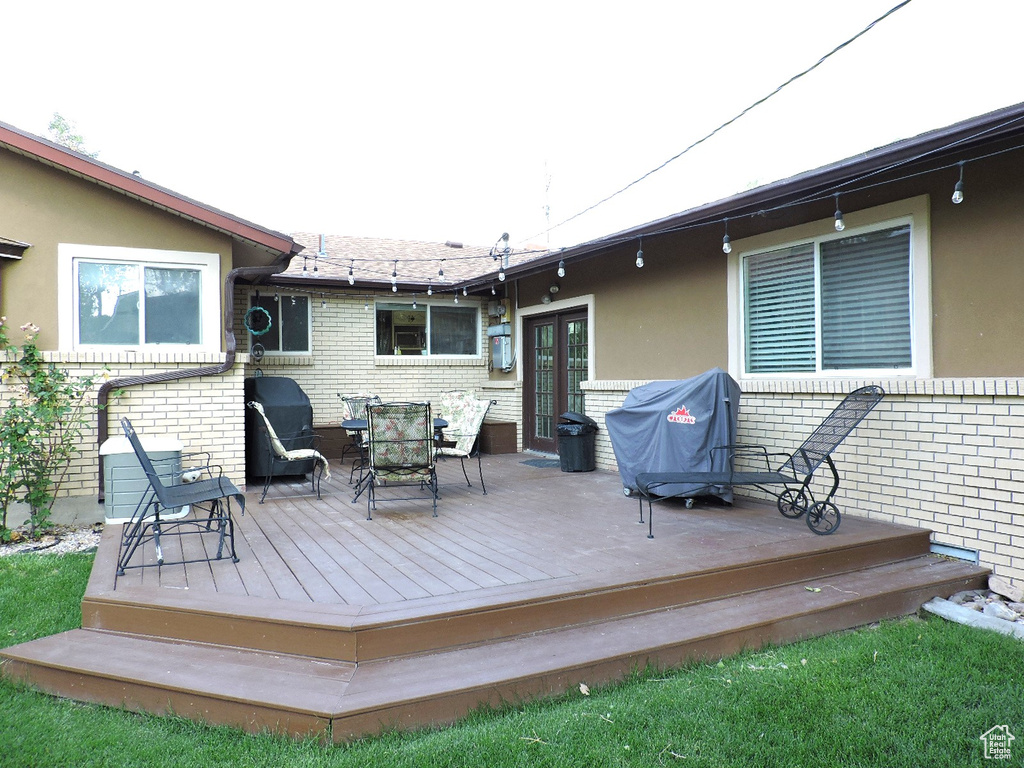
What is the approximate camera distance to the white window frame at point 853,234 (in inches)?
183

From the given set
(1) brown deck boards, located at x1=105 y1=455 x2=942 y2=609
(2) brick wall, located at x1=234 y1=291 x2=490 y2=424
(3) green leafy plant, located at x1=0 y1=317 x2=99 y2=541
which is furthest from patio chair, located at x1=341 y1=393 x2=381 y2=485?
(3) green leafy plant, located at x1=0 y1=317 x2=99 y2=541

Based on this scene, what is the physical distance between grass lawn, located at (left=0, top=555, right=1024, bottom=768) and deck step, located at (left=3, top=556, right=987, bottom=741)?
0.07 metres

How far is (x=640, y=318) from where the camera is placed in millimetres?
7406

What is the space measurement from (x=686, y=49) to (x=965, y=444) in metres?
11.4

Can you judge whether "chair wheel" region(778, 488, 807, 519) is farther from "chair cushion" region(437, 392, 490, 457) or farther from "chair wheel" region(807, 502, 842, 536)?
"chair cushion" region(437, 392, 490, 457)

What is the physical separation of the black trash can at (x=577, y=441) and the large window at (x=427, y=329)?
332 centimetres

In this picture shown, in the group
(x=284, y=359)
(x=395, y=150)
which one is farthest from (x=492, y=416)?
(x=395, y=150)

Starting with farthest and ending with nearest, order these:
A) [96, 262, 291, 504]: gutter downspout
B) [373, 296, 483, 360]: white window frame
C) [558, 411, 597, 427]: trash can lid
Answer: [373, 296, 483, 360]: white window frame, [558, 411, 597, 427]: trash can lid, [96, 262, 291, 504]: gutter downspout

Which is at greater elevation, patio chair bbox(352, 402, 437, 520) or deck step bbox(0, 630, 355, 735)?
patio chair bbox(352, 402, 437, 520)

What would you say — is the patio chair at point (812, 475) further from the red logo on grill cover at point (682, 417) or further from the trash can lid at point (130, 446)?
the trash can lid at point (130, 446)

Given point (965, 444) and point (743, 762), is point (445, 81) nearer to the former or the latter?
point (965, 444)

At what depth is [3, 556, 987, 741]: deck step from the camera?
2.67 metres

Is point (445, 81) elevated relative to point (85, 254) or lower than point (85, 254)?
elevated

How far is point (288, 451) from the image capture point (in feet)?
21.3
